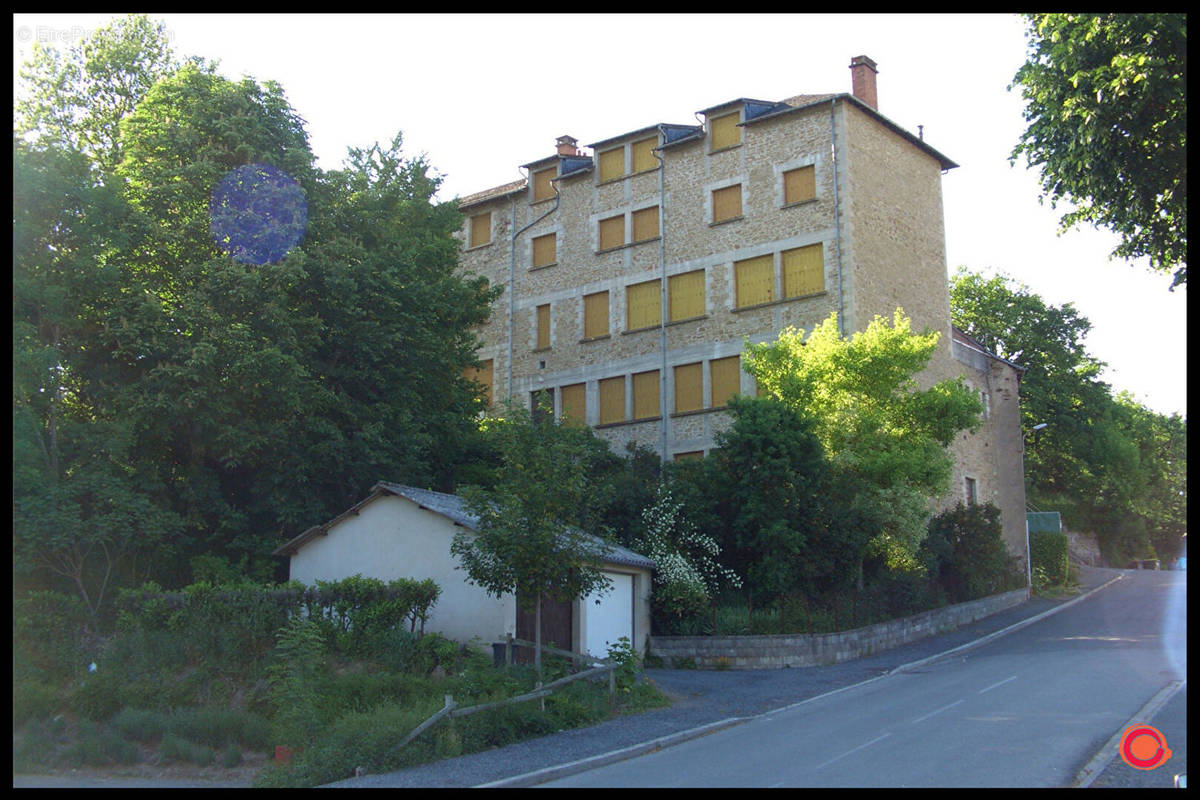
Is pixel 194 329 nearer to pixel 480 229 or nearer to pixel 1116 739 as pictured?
pixel 1116 739

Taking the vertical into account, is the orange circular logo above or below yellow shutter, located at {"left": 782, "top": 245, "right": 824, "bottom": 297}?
below

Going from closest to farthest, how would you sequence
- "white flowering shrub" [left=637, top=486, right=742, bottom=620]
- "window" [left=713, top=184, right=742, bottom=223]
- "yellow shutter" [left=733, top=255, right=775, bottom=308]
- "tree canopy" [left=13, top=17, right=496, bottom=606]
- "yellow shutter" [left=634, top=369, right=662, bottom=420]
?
"tree canopy" [left=13, top=17, right=496, bottom=606] < "white flowering shrub" [left=637, top=486, right=742, bottom=620] < "yellow shutter" [left=733, top=255, right=775, bottom=308] < "window" [left=713, top=184, right=742, bottom=223] < "yellow shutter" [left=634, top=369, right=662, bottom=420]

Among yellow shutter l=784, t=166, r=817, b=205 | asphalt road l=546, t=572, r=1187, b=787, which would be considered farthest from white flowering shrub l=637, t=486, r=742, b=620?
yellow shutter l=784, t=166, r=817, b=205

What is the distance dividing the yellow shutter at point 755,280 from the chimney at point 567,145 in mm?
10238

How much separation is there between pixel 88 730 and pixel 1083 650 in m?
20.0

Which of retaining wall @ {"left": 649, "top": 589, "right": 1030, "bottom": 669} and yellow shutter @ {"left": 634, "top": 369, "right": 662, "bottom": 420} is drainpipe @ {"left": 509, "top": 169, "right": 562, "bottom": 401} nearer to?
yellow shutter @ {"left": 634, "top": 369, "right": 662, "bottom": 420}

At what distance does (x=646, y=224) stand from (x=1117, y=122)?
23727 mm

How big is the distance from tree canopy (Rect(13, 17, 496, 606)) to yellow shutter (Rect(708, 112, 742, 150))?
13025 millimetres

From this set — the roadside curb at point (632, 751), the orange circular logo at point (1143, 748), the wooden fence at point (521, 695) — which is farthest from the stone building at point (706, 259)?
the orange circular logo at point (1143, 748)

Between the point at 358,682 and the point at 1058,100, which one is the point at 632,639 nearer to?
the point at 358,682

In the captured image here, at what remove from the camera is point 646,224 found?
39.2 m

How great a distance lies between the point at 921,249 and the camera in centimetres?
3822

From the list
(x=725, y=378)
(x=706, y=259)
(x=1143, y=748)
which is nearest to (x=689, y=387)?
(x=725, y=378)

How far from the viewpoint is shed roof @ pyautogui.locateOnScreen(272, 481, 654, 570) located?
21.2 m
